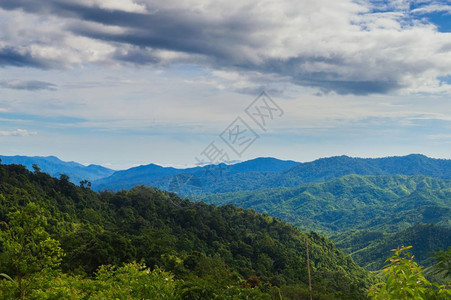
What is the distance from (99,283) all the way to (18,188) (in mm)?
59653

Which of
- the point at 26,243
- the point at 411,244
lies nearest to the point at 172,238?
the point at 26,243

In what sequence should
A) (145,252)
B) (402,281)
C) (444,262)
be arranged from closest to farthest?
(402,281)
(444,262)
(145,252)

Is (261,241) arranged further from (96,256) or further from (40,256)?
(40,256)

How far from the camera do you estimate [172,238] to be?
62844 mm

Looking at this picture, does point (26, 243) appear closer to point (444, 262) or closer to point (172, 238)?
point (444, 262)

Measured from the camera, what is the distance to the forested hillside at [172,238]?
129ft

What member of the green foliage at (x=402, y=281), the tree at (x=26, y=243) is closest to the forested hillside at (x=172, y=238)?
the tree at (x=26, y=243)

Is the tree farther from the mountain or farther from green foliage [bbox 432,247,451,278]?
the mountain

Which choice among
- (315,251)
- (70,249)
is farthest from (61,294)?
(315,251)

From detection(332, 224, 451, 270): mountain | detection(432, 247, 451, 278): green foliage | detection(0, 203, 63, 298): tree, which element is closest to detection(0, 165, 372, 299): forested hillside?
detection(0, 203, 63, 298): tree

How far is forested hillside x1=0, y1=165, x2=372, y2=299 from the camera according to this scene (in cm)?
3944

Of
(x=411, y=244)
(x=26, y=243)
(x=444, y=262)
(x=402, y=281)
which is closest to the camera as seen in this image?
(x=402, y=281)

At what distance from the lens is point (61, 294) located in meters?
10.3

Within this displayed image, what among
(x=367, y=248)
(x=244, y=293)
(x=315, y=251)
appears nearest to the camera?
(x=244, y=293)
